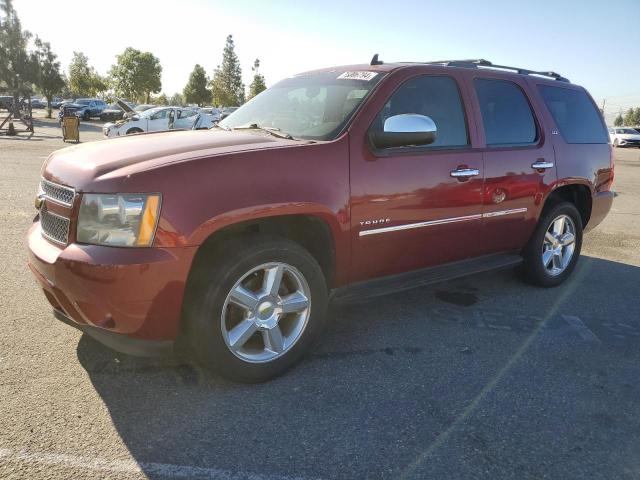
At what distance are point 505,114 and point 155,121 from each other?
65.6ft

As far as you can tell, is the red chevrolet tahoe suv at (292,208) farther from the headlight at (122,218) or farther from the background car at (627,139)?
the background car at (627,139)

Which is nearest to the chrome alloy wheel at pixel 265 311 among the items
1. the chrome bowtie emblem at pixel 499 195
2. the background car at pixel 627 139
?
the chrome bowtie emblem at pixel 499 195

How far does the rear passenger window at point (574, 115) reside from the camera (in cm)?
469

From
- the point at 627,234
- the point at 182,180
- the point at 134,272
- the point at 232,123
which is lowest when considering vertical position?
the point at 627,234

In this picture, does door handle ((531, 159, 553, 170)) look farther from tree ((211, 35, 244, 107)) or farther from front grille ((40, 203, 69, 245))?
tree ((211, 35, 244, 107))

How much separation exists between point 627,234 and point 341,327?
5814 mm

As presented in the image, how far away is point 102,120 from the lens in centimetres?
4219

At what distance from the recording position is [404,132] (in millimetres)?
3135

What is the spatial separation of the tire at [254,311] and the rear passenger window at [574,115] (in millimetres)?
3078

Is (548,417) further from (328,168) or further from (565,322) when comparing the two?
(328,168)

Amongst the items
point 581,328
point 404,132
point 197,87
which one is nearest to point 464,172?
point 404,132

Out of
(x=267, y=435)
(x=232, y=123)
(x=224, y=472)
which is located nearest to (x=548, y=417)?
(x=267, y=435)

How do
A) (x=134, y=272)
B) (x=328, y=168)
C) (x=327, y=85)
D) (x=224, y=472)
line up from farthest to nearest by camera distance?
(x=327, y=85) → (x=328, y=168) → (x=134, y=272) → (x=224, y=472)

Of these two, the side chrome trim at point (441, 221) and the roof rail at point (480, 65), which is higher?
the roof rail at point (480, 65)
